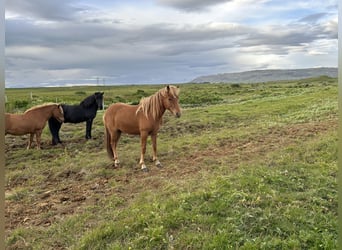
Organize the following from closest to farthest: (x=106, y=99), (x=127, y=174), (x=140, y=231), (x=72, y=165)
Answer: (x=140, y=231), (x=127, y=174), (x=72, y=165), (x=106, y=99)

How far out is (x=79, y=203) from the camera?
320cm

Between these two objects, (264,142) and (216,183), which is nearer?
(216,183)

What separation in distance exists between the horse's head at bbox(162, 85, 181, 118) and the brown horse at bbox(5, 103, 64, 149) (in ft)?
9.51

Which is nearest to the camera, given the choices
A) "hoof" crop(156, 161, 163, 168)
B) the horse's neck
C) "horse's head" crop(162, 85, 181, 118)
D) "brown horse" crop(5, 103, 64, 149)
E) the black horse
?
"horse's head" crop(162, 85, 181, 118)

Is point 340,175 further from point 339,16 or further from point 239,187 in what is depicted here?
point 239,187

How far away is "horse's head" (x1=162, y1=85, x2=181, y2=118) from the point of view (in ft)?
12.9

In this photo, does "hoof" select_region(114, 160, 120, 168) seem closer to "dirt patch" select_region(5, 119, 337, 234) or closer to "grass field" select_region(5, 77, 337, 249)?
"grass field" select_region(5, 77, 337, 249)

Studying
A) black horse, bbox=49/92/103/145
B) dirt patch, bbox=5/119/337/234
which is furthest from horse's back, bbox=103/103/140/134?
black horse, bbox=49/92/103/145

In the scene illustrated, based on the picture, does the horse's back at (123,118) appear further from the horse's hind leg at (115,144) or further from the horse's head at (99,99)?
the horse's head at (99,99)

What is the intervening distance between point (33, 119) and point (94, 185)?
2.76m

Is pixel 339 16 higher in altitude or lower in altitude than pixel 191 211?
higher

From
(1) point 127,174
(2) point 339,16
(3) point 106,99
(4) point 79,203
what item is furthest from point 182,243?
(3) point 106,99

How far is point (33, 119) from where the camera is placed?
19.4 ft

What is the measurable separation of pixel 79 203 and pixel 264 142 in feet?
9.57
